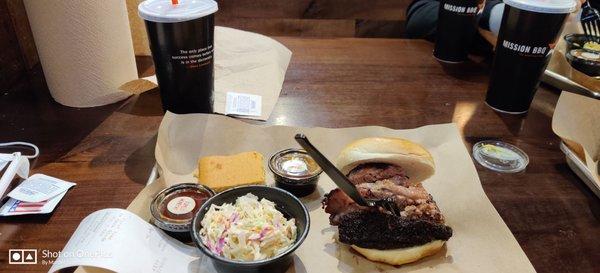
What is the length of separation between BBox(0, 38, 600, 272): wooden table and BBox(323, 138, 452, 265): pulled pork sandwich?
22 centimetres

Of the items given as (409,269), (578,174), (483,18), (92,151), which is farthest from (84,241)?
(483,18)

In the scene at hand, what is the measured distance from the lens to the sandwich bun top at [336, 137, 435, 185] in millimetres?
1121

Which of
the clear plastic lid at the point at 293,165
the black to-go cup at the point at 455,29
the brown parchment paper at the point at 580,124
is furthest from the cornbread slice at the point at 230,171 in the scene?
the black to-go cup at the point at 455,29

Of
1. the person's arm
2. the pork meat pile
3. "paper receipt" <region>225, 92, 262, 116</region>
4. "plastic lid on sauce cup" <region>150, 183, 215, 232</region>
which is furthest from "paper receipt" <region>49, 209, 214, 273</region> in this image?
the person's arm

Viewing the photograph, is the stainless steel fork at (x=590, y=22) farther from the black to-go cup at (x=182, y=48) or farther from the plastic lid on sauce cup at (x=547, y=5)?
the black to-go cup at (x=182, y=48)

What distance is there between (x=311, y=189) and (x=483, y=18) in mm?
1259

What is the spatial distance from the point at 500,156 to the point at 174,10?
1.04 meters

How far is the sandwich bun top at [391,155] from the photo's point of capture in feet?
3.68

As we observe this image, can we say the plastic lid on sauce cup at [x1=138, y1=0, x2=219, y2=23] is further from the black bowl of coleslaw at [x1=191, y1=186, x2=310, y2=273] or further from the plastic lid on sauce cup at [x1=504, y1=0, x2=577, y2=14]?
the plastic lid on sauce cup at [x1=504, y1=0, x2=577, y2=14]

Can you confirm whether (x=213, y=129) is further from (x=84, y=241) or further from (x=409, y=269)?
(x=409, y=269)

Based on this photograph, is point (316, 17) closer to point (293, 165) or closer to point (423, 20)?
point (423, 20)

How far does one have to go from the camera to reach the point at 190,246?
1002 millimetres

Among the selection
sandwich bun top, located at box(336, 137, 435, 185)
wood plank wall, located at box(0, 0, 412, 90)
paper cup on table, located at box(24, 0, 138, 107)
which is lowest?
wood plank wall, located at box(0, 0, 412, 90)

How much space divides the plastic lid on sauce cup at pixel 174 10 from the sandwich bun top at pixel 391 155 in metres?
0.57
